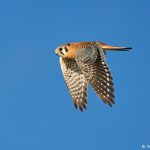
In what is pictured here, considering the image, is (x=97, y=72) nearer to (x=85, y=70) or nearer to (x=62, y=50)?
(x=85, y=70)

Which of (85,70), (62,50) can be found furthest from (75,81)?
(85,70)

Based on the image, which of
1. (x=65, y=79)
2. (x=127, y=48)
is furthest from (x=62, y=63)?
(x=127, y=48)

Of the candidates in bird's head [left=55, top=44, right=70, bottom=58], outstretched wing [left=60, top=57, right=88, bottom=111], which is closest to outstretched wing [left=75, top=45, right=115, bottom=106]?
bird's head [left=55, top=44, right=70, bottom=58]

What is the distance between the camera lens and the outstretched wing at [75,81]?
18.6 meters

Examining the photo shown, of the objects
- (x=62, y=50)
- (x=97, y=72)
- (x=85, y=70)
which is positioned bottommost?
(x=97, y=72)

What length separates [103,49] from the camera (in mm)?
18609

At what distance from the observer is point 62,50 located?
18984mm

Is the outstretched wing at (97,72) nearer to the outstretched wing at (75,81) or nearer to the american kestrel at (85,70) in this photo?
the american kestrel at (85,70)

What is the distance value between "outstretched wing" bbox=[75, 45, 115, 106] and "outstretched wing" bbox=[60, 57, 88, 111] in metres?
0.92

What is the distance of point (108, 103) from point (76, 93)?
1.90m

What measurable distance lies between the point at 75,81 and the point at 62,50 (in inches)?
31.1

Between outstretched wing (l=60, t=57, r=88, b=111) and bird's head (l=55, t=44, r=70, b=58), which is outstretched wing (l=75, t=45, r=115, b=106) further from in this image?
outstretched wing (l=60, t=57, r=88, b=111)

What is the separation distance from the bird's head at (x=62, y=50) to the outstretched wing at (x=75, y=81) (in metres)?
0.37

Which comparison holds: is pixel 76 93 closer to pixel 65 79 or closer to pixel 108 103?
pixel 65 79
